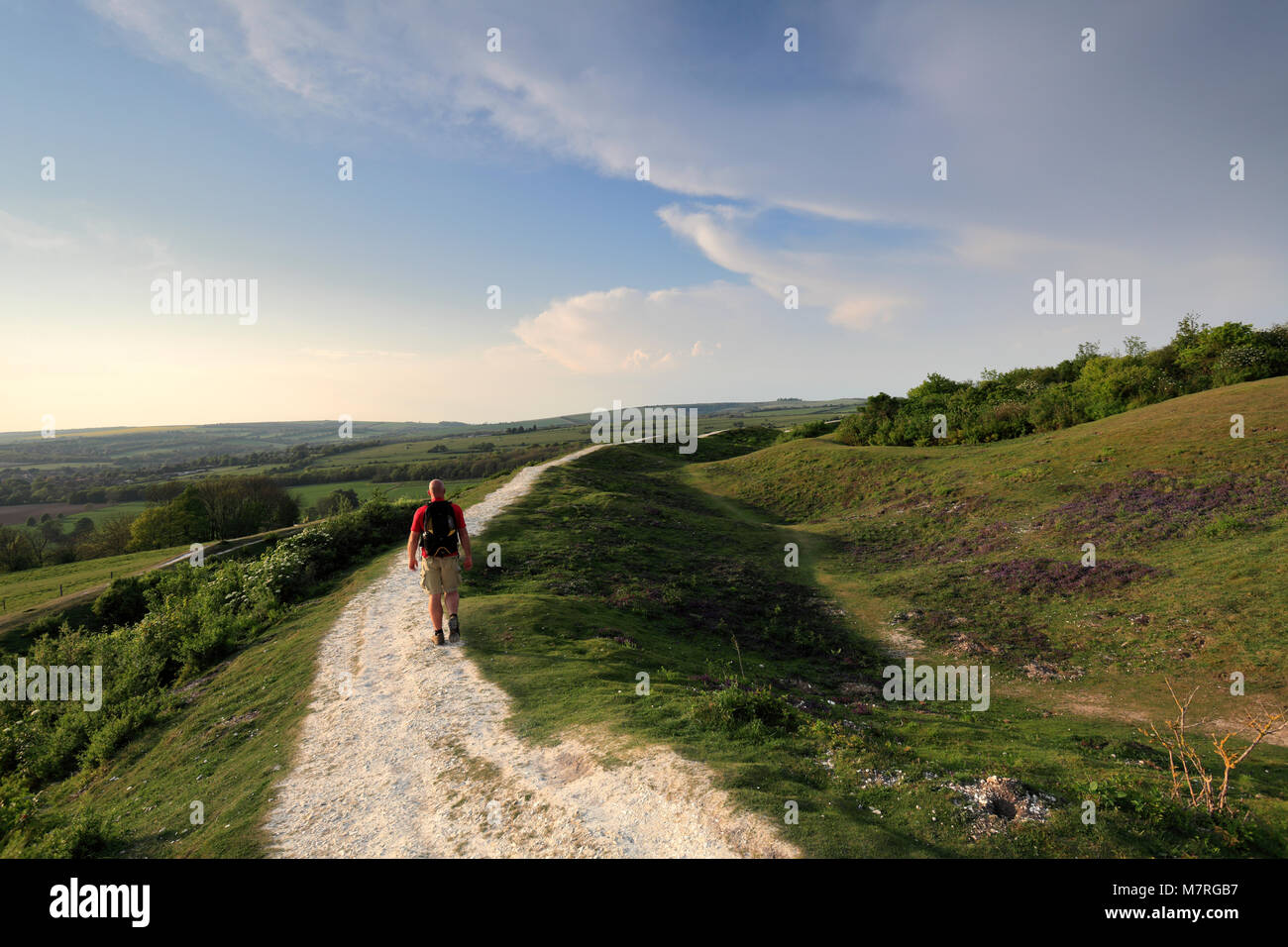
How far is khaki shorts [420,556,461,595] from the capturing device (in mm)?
12180

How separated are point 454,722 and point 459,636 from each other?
14.1 ft

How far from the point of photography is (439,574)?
1236 cm

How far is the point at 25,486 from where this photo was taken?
125875 millimetres

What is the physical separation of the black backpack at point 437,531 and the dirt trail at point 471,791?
9.35 feet

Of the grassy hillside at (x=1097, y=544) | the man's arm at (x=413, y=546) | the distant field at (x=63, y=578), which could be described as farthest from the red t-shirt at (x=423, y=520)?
the distant field at (x=63, y=578)

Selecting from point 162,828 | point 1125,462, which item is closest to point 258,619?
point 162,828

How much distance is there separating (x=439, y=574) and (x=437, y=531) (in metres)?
1.04

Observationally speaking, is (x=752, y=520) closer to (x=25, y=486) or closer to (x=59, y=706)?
(x=59, y=706)

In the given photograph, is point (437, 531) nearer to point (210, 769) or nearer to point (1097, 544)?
point (210, 769)

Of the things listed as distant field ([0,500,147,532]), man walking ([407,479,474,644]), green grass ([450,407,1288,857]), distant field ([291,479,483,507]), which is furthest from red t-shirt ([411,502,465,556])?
distant field ([0,500,147,532])

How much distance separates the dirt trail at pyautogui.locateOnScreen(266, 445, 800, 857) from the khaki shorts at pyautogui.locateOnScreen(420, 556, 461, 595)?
2338 millimetres

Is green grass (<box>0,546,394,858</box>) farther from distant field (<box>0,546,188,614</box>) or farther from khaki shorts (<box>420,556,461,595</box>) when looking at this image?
distant field (<box>0,546,188,614</box>)

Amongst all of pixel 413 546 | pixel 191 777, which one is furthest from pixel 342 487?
pixel 191 777
